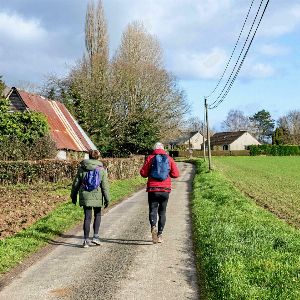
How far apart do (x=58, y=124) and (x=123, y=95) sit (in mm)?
22277

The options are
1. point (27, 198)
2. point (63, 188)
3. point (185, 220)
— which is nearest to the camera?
point (185, 220)

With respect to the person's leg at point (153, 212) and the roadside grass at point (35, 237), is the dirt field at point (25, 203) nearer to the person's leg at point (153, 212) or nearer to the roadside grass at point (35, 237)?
the roadside grass at point (35, 237)

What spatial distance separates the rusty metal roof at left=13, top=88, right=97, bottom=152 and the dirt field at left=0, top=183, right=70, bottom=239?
1095 cm

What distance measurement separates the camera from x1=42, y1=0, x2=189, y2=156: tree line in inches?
2142

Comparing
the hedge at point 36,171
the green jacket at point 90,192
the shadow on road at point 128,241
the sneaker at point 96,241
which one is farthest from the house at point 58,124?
the sneaker at point 96,241

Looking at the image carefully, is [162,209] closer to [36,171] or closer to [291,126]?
[36,171]

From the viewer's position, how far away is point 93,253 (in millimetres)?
8648

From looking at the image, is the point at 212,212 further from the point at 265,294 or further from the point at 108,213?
the point at 265,294

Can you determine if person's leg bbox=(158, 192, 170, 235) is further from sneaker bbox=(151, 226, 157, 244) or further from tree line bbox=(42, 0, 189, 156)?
tree line bbox=(42, 0, 189, 156)

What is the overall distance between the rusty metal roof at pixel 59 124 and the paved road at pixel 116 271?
24.3m

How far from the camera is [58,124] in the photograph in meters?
38.2

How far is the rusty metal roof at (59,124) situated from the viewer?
35562 millimetres

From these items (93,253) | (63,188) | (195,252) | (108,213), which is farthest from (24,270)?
(63,188)

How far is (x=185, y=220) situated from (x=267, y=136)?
145 m
